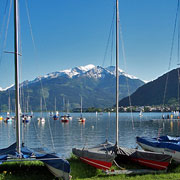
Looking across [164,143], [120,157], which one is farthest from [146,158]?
[164,143]

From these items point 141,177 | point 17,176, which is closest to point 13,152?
point 17,176

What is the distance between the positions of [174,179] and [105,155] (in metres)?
3.70

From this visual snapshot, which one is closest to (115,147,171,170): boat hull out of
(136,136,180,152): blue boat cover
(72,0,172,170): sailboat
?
(72,0,172,170): sailboat

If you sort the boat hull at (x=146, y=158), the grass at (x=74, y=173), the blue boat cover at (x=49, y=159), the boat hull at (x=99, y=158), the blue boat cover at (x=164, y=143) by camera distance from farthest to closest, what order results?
the blue boat cover at (x=164, y=143), the boat hull at (x=146, y=158), the boat hull at (x=99, y=158), the grass at (x=74, y=173), the blue boat cover at (x=49, y=159)

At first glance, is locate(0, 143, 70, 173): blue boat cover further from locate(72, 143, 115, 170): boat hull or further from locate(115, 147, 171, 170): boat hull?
locate(115, 147, 171, 170): boat hull

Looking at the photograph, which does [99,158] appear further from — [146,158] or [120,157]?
[146,158]

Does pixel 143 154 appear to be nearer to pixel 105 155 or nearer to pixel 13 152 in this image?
pixel 105 155

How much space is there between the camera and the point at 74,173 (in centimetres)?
1455

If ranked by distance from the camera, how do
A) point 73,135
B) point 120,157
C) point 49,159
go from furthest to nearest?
1. point 73,135
2. point 120,157
3. point 49,159

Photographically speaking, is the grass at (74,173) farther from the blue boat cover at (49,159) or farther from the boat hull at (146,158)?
the blue boat cover at (49,159)

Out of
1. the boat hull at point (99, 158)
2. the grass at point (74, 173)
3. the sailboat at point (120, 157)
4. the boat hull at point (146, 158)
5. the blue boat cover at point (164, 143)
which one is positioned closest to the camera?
the grass at point (74, 173)

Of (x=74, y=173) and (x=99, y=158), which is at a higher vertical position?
(x=99, y=158)

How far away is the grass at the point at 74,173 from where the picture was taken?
13.4 meters

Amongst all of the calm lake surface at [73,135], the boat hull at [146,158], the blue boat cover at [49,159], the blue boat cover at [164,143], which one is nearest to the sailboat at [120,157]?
the boat hull at [146,158]
